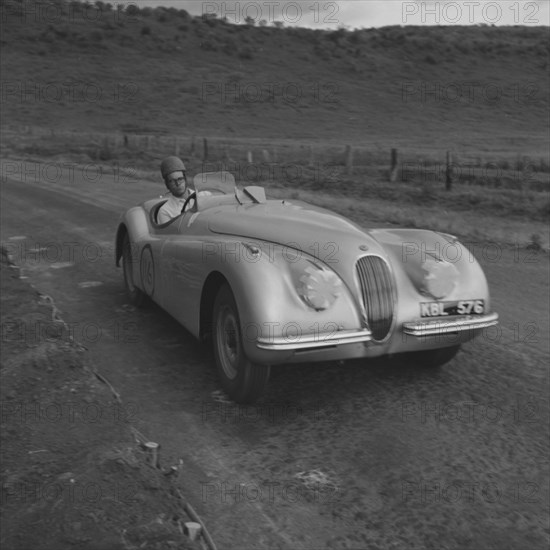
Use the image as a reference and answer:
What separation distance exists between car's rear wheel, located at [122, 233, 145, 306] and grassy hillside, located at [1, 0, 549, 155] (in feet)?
115

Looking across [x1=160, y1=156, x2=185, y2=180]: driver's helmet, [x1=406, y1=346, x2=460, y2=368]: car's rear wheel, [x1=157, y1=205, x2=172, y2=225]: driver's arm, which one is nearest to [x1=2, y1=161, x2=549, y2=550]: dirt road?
[x1=406, y1=346, x2=460, y2=368]: car's rear wheel

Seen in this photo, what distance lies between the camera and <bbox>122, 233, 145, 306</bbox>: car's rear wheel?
644 centimetres

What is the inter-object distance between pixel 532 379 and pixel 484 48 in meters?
75.1

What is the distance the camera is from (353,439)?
153 inches

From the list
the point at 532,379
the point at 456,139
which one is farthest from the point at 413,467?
the point at 456,139

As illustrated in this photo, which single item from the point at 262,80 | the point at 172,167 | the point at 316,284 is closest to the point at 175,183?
the point at 172,167

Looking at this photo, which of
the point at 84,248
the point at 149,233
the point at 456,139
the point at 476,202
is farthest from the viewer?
the point at 456,139

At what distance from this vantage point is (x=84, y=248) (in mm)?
9344

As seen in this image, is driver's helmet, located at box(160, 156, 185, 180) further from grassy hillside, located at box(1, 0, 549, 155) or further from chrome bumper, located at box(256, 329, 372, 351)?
grassy hillside, located at box(1, 0, 549, 155)

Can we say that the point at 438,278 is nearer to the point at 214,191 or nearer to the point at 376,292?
the point at 376,292

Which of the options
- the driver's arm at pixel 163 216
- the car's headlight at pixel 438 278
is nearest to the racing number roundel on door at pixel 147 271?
the driver's arm at pixel 163 216

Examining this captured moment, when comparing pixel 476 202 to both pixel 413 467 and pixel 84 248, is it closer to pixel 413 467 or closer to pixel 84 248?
pixel 84 248

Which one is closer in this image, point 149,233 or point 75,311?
point 149,233

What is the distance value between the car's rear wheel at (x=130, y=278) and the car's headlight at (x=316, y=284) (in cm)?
263
